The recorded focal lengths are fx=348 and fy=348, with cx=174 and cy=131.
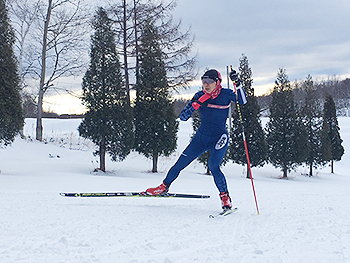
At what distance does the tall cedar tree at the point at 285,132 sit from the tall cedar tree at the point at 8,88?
1650 cm

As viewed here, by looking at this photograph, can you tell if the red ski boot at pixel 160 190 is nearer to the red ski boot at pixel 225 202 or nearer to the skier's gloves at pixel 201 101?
the red ski boot at pixel 225 202

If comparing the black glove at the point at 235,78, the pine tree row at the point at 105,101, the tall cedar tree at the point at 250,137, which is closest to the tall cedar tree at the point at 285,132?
the tall cedar tree at the point at 250,137

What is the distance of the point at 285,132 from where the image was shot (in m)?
23.3

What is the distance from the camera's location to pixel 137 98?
1703 centimetres

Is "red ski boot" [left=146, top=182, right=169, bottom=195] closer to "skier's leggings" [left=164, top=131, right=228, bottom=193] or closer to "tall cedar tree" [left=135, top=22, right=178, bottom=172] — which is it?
"skier's leggings" [left=164, top=131, right=228, bottom=193]

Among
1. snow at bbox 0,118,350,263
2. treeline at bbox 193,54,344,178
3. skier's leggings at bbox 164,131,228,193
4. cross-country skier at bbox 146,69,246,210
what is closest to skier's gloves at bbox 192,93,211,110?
cross-country skier at bbox 146,69,246,210

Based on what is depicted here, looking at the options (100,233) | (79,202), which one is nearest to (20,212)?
(79,202)

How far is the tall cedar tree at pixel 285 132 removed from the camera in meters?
23.0

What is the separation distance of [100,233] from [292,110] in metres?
21.6

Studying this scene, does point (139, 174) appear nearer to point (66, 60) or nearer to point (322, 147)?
point (66, 60)

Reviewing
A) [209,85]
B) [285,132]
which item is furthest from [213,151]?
[285,132]

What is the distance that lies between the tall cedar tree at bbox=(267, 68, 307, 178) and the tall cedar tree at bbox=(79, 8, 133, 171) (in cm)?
1202

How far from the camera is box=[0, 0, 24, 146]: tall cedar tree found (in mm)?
11922

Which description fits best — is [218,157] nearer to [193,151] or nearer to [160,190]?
[193,151]
